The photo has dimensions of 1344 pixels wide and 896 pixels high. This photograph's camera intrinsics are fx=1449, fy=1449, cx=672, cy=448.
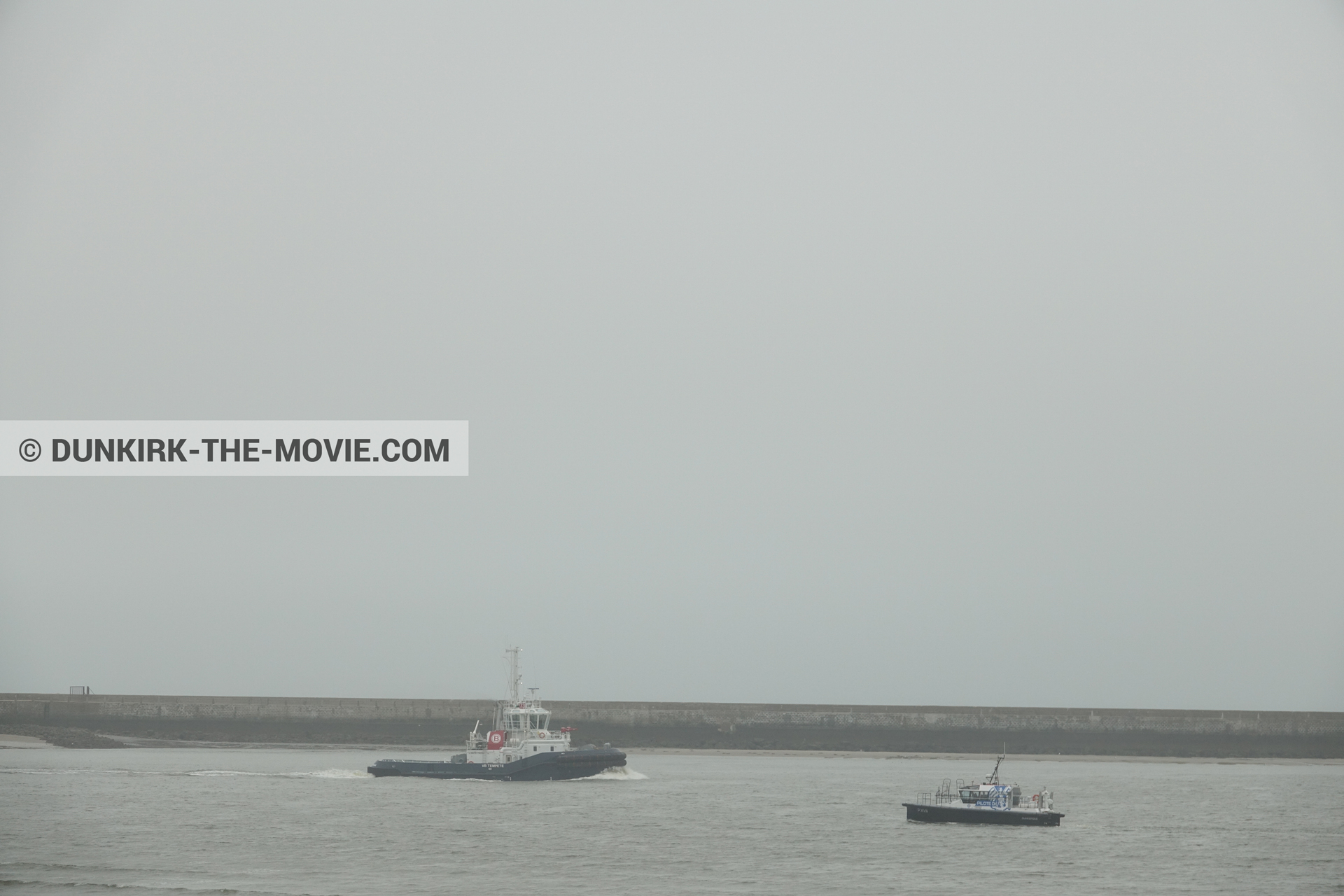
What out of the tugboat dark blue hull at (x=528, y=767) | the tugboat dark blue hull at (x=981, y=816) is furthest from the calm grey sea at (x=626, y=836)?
the tugboat dark blue hull at (x=528, y=767)

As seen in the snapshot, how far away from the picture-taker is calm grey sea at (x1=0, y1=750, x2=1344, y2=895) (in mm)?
41188

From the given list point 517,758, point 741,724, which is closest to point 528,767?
point 517,758

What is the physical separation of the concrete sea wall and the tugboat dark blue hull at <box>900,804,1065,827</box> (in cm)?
4321

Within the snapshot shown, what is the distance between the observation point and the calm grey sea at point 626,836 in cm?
4119

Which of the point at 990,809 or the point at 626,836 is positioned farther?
the point at 990,809

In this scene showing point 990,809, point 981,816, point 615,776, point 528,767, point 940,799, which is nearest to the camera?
point 990,809

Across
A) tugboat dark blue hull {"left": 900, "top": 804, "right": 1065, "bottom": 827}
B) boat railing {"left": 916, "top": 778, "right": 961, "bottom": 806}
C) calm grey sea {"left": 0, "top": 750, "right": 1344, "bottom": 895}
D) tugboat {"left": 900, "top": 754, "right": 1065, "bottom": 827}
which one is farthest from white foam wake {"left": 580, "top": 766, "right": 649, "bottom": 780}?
tugboat dark blue hull {"left": 900, "top": 804, "right": 1065, "bottom": 827}

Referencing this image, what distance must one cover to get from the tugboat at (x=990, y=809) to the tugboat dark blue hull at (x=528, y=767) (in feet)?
65.3

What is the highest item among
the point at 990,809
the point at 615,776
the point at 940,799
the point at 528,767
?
the point at 528,767

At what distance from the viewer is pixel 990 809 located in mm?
57062

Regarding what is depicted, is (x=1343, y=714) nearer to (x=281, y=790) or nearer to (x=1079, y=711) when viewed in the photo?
(x=1079, y=711)

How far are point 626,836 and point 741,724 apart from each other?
54801mm

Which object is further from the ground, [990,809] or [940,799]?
[940,799]

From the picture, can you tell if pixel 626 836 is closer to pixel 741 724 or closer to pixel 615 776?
Answer: pixel 615 776
